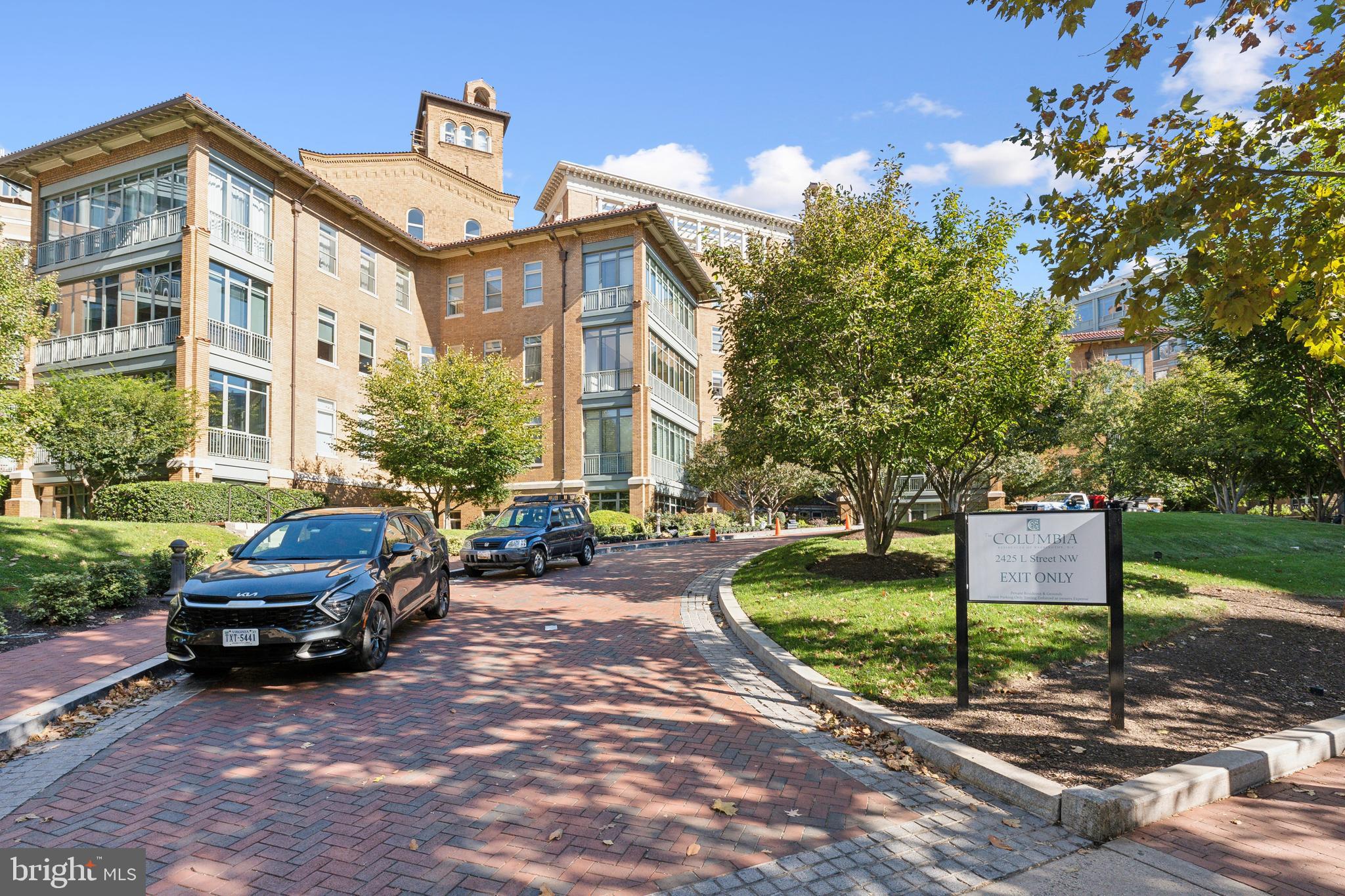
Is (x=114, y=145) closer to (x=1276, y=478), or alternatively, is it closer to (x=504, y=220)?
(x=504, y=220)

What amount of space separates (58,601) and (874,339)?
39.8 feet

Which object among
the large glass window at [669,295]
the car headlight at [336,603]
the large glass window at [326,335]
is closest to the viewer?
Result: the car headlight at [336,603]

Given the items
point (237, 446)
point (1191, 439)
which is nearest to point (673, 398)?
point (237, 446)

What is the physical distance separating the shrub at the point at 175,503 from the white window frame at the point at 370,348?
10.3 metres

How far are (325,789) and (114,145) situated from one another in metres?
29.3

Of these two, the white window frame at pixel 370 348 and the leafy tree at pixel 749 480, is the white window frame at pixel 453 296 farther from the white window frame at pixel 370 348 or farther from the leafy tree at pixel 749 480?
the leafy tree at pixel 749 480

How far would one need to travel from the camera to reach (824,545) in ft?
54.8

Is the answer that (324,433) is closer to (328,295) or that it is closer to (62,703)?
(328,295)

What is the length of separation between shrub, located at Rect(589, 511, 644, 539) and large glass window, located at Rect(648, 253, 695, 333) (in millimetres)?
10428

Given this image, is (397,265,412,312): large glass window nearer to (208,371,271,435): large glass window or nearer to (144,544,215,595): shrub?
(208,371,271,435): large glass window

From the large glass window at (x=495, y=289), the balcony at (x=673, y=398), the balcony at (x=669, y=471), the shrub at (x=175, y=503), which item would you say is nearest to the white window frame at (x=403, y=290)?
the large glass window at (x=495, y=289)

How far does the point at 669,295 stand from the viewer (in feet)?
125

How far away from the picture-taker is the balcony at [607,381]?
1305 inches

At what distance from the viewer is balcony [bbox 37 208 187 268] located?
24.3 m
